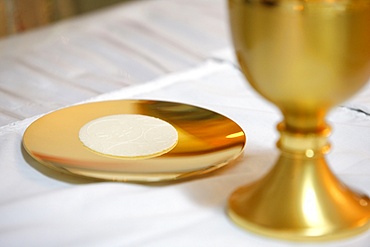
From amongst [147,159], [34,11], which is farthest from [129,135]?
[34,11]

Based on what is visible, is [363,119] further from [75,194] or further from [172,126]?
[75,194]

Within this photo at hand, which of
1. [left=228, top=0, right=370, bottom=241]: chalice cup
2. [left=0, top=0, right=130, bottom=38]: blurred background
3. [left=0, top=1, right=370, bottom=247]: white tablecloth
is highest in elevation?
[left=228, top=0, right=370, bottom=241]: chalice cup

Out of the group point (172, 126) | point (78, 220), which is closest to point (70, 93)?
point (172, 126)

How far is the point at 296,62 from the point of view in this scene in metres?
0.46

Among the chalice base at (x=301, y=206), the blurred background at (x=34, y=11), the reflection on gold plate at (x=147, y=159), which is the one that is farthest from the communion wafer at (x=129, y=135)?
the blurred background at (x=34, y=11)

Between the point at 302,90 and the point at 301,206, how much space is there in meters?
0.08

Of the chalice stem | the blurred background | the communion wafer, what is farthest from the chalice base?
the blurred background

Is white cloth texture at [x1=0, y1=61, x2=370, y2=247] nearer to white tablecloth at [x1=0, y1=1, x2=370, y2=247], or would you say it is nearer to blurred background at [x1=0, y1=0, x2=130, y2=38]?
white tablecloth at [x1=0, y1=1, x2=370, y2=247]

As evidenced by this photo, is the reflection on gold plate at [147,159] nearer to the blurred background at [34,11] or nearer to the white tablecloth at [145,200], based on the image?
the white tablecloth at [145,200]

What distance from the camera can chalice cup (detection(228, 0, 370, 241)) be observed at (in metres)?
0.45

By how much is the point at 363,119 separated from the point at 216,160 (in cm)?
21

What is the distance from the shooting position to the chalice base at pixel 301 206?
49 cm

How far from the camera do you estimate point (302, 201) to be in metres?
0.50

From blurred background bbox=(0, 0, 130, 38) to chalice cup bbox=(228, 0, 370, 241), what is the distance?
1046 mm
